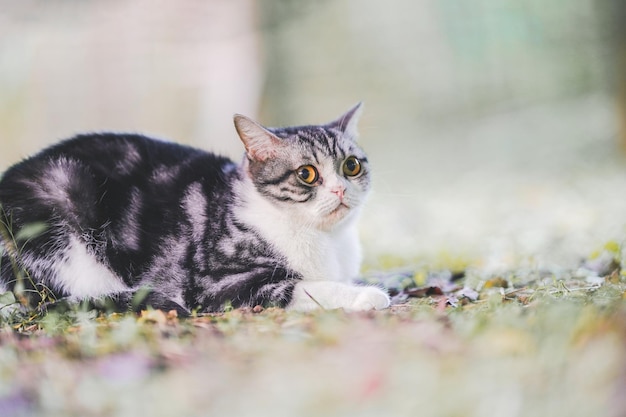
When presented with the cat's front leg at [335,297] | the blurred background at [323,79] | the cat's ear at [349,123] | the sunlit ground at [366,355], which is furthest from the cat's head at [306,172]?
the blurred background at [323,79]

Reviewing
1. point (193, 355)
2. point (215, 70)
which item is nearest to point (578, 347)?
point (193, 355)

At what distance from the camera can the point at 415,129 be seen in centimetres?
1231

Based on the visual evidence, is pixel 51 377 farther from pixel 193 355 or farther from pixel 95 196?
pixel 95 196

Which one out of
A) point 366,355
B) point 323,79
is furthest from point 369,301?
point 323,79

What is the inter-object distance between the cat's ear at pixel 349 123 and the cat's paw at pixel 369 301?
1.11 meters

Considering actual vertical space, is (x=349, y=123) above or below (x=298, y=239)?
above

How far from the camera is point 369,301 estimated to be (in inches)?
119

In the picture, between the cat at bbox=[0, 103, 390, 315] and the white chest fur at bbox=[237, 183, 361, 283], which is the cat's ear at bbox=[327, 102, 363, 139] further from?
the white chest fur at bbox=[237, 183, 361, 283]

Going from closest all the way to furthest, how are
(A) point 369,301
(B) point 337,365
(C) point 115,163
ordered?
(B) point 337,365
(A) point 369,301
(C) point 115,163

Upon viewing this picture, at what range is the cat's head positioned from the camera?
132 inches

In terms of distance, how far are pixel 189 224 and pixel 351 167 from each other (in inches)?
36.0

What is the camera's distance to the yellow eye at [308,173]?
3383mm

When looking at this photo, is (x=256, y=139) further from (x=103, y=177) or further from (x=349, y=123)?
(x=103, y=177)

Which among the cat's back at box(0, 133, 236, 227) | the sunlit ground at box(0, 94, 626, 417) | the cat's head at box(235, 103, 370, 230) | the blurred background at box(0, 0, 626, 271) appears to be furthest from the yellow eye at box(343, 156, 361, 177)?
the blurred background at box(0, 0, 626, 271)
